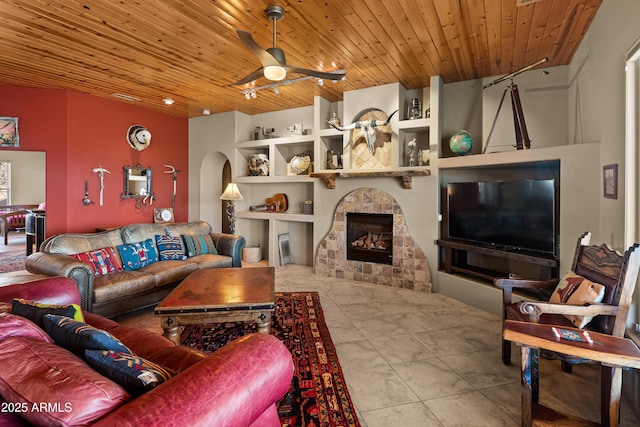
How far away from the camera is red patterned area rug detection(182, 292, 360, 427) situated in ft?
6.24

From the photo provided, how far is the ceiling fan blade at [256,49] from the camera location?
2498 mm

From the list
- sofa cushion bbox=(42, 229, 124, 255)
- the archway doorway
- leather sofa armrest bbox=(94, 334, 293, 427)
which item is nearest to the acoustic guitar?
the archway doorway

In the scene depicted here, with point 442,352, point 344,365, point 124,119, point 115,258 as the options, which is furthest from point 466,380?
point 124,119

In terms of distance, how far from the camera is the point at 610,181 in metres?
2.45

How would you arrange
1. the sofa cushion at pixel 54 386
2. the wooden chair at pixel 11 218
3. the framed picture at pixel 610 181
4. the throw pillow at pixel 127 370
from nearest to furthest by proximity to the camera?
the sofa cushion at pixel 54 386
the throw pillow at pixel 127 370
the framed picture at pixel 610 181
the wooden chair at pixel 11 218

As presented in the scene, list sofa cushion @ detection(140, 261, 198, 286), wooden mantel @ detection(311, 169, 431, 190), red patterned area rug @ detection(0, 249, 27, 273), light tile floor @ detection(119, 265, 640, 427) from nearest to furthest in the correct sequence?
light tile floor @ detection(119, 265, 640, 427) < sofa cushion @ detection(140, 261, 198, 286) < wooden mantel @ detection(311, 169, 431, 190) < red patterned area rug @ detection(0, 249, 27, 273)

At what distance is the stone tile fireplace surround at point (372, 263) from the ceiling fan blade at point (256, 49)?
2578mm

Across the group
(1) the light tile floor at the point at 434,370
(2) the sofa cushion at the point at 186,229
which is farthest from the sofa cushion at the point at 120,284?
(2) the sofa cushion at the point at 186,229

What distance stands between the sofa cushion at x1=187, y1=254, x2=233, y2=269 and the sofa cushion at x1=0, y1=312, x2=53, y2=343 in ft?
9.32

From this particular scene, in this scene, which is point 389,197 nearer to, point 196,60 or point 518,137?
point 518,137

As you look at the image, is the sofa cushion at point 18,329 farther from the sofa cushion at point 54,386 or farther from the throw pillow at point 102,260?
the throw pillow at point 102,260

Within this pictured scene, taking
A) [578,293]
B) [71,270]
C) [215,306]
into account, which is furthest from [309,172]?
[578,293]

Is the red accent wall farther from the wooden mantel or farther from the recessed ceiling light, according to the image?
the wooden mantel

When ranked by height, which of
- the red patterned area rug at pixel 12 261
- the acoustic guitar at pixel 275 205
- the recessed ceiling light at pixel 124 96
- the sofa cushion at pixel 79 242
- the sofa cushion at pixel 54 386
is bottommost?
the red patterned area rug at pixel 12 261
